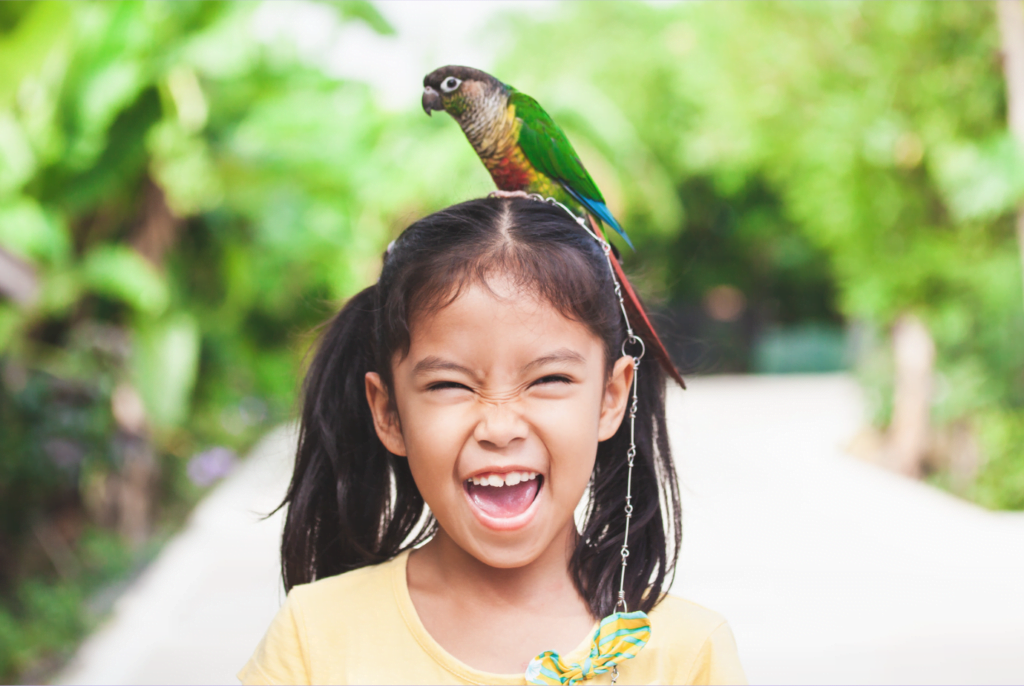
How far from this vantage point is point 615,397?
4.49 ft

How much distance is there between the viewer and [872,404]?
9820 mm

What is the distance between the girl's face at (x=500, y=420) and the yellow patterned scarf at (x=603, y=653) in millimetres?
130

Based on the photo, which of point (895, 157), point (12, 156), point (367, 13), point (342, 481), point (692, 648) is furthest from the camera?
point (895, 157)

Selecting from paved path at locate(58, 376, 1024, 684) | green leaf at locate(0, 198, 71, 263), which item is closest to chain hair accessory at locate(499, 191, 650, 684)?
paved path at locate(58, 376, 1024, 684)

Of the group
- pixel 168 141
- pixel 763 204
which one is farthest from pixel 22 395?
pixel 763 204

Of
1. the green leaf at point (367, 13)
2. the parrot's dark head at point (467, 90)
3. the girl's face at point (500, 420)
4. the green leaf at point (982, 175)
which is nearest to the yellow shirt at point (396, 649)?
the girl's face at point (500, 420)

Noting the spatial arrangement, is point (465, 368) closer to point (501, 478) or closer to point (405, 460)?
point (501, 478)

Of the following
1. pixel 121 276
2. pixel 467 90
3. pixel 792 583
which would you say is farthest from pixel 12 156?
pixel 792 583

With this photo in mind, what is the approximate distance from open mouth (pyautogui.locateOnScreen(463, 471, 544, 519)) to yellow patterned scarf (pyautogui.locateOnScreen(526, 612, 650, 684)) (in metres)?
0.19

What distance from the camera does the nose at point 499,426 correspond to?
3.86 feet

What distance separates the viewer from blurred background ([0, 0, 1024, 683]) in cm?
497

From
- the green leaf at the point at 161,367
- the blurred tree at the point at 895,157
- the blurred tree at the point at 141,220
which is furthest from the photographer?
the blurred tree at the point at 895,157

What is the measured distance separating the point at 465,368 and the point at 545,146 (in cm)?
39

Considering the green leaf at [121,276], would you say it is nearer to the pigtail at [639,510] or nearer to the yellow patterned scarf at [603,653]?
the pigtail at [639,510]
